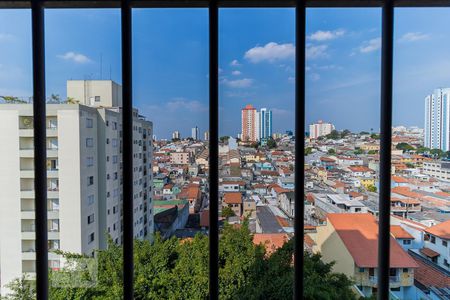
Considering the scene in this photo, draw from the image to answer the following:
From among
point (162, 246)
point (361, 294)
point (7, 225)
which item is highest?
point (7, 225)

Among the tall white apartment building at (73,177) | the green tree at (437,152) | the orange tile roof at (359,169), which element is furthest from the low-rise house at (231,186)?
the green tree at (437,152)

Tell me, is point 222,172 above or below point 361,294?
above

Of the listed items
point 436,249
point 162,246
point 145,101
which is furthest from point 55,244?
point 436,249

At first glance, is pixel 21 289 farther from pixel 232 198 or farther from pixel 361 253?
pixel 361 253

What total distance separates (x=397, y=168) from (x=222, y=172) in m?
0.99

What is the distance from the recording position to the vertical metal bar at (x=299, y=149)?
1263mm

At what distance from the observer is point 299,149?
1264mm

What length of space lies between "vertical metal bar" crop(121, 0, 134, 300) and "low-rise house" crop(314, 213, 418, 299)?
1.05 m

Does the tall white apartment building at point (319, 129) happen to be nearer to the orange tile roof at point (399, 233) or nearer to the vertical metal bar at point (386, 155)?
the vertical metal bar at point (386, 155)

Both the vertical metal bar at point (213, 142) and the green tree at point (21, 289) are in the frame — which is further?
the green tree at point (21, 289)

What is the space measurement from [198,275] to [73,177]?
3.12 ft

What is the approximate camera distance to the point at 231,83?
1421 millimetres

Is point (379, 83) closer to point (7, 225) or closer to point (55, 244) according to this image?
point (55, 244)

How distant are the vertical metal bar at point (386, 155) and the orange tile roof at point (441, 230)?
40 cm
